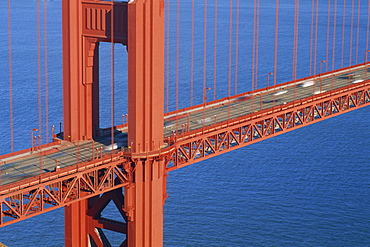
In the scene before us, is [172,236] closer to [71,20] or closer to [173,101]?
[71,20]

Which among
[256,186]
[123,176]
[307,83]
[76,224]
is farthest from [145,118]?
[256,186]

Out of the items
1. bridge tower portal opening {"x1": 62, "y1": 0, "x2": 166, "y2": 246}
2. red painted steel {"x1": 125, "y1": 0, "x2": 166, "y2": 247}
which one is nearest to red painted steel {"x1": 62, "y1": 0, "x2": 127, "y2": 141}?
bridge tower portal opening {"x1": 62, "y1": 0, "x2": 166, "y2": 246}

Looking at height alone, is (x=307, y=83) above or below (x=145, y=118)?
above

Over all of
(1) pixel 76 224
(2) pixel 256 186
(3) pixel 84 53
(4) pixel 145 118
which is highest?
(3) pixel 84 53

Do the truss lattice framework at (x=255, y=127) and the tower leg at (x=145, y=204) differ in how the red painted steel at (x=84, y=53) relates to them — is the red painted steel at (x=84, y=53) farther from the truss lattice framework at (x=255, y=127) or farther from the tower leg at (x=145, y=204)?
the truss lattice framework at (x=255, y=127)

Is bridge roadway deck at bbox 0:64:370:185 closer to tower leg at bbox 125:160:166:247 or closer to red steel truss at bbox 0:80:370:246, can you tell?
red steel truss at bbox 0:80:370:246

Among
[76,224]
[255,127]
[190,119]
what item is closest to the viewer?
[76,224]

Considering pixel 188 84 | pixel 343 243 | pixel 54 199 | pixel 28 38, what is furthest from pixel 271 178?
pixel 28 38

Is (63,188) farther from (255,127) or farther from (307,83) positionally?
(307,83)
